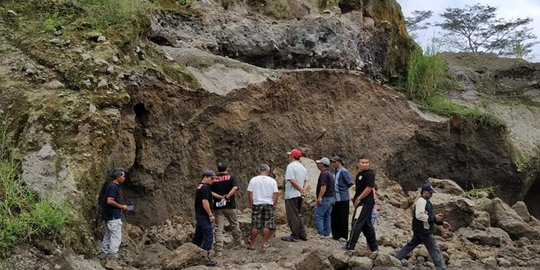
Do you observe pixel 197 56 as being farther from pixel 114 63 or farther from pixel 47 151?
pixel 47 151

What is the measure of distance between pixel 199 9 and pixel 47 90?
5.91 m

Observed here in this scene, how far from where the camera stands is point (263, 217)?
10.6 metres

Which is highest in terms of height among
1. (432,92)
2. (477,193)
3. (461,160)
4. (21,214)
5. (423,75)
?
(423,75)

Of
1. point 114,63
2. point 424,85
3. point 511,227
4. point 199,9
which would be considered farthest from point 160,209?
point 424,85

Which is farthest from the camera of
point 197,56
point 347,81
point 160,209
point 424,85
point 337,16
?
point 424,85

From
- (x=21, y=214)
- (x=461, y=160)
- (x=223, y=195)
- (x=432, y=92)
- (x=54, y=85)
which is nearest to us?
(x=21, y=214)

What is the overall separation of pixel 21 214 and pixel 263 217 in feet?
13.5

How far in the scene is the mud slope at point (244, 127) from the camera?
37.1 feet

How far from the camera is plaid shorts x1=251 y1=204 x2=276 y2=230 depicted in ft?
34.8

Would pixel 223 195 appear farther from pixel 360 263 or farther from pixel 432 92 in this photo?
pixel 432 92

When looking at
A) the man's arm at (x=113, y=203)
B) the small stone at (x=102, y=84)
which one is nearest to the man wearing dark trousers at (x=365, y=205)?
the man's arm at (x=113, y=203)

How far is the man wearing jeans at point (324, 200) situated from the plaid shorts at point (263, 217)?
47.5 inches

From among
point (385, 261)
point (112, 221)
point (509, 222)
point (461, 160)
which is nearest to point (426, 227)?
point (385, 261)

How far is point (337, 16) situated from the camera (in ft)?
55.3
